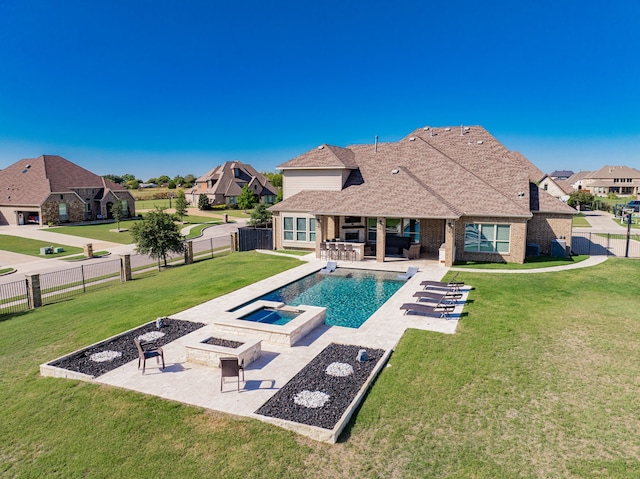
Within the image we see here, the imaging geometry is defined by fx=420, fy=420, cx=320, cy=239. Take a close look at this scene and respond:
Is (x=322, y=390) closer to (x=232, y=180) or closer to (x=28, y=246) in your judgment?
(x=28, y=246)

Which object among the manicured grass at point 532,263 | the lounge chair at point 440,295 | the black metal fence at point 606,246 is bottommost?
the lounge chair at point 440,295

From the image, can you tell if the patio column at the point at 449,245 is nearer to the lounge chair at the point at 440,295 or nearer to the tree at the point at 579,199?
the lounge chair at the point at 440,295

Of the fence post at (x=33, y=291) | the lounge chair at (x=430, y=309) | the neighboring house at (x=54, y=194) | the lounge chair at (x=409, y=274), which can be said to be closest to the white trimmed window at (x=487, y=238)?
the lounge chair at (x=409, y=274)

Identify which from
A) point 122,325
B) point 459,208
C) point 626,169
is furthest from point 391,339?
point 626,169

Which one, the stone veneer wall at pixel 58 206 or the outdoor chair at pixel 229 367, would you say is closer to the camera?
the outdoor chair at pixel 229 367

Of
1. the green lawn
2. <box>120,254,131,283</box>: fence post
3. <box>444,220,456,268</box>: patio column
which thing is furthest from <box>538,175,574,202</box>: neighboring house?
<box>120,254,131,283</box>: fence post

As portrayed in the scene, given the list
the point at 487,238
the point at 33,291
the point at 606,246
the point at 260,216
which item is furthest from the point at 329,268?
the point at 260,216
